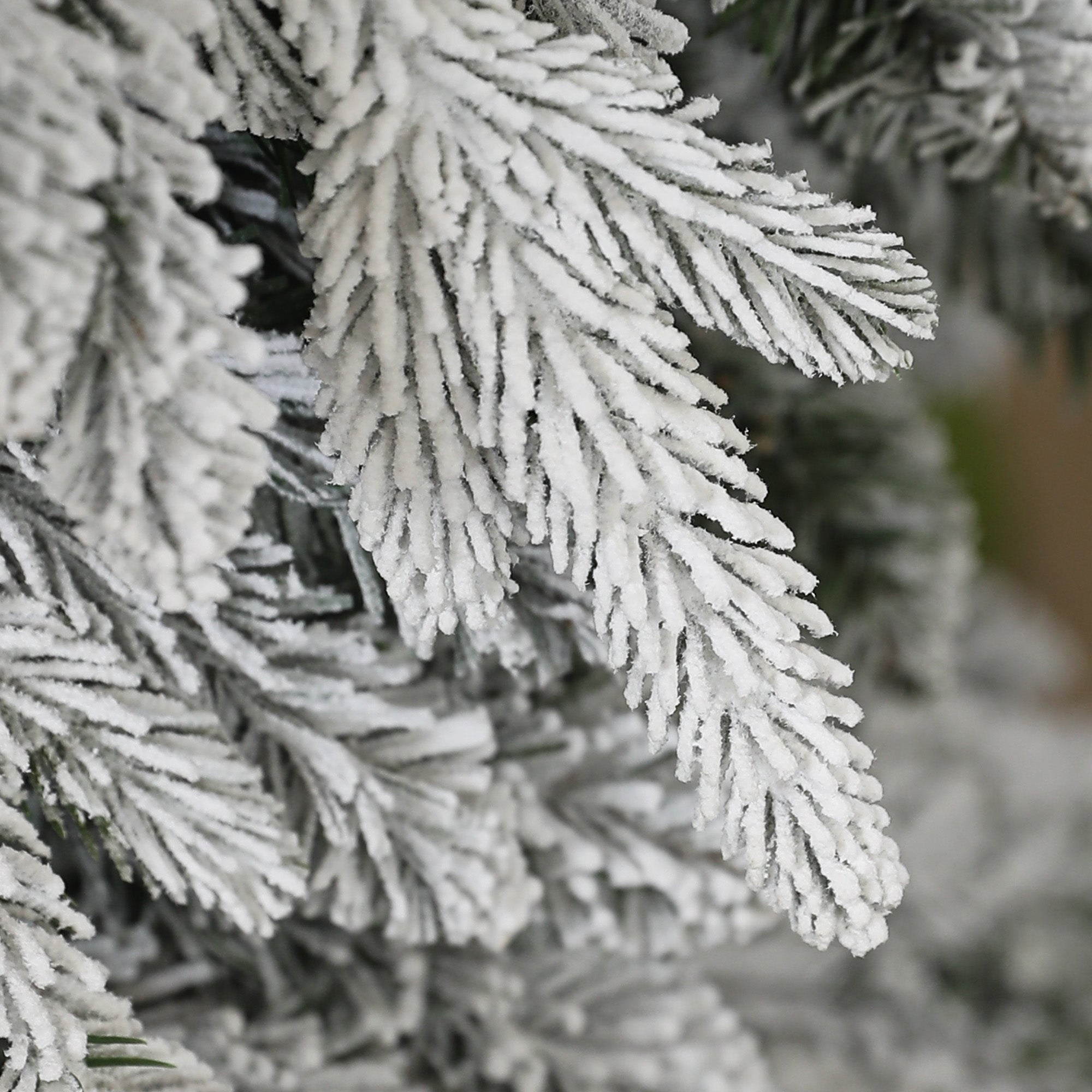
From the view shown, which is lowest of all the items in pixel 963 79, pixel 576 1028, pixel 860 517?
pixel 576 1028

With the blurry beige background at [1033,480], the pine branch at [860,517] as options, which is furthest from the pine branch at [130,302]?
the blurry beige background at [1033,480]

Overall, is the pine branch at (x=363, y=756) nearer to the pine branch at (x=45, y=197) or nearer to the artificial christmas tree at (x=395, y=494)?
the artificial christmas tree at (x=395, y=494)

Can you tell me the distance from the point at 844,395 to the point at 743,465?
0.25 meters

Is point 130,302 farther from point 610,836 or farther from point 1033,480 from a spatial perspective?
point 1033,480

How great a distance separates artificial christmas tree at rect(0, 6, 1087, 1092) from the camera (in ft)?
0.57

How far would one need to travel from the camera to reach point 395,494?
0.71 feet

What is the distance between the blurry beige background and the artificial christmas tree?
3.11 ft

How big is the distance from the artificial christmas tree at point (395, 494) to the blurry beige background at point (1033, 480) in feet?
3.11

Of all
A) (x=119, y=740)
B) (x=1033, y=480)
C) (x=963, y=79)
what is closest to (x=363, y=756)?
(x=119, y=740)

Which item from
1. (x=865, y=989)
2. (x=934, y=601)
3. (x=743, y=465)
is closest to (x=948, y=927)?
(x=865, y=989)

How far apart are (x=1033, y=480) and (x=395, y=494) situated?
3.72 feet

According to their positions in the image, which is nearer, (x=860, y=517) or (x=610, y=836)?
(x=610, y=836)

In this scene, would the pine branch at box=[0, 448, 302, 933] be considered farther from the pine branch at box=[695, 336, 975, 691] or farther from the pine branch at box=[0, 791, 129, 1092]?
the pine branch at box=[695, 336, 975, 691]

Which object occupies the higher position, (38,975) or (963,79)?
(963,79)
